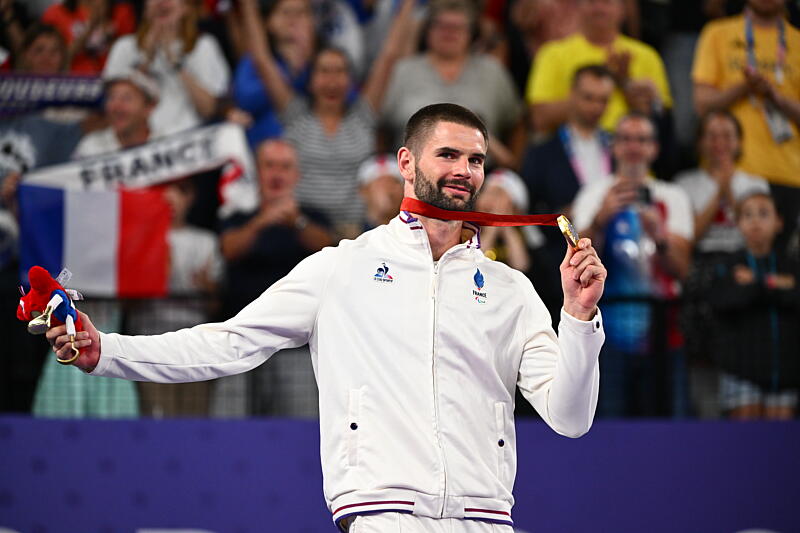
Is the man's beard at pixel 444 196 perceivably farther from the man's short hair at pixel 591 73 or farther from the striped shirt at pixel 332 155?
the man's short hair at pixel 591 73

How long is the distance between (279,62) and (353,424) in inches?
186

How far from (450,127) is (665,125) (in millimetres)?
4188

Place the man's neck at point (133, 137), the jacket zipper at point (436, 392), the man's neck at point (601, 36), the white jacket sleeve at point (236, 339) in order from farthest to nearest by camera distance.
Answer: the man's neck at point (601, 36), the man's neck at point (133, 137), the white jacket sleeve at point (236, 339), the jacket zipper at point (436, 392)

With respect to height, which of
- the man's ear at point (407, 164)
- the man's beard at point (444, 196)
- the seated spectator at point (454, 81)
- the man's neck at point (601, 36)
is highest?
the man's neck at point (601, 36)

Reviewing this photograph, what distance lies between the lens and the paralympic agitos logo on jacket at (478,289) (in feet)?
12.6

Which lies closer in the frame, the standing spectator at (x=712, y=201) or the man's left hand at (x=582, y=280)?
the man's left hand at (x=582, y=280)

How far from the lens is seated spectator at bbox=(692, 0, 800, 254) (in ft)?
24.8

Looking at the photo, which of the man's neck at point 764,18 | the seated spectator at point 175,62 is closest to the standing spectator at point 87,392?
the seated spectator at point 175,62

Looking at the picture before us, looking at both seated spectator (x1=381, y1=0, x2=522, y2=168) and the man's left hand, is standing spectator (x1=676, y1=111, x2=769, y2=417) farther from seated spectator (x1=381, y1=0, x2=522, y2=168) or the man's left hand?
the man's left hand

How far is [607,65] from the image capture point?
7.83 meters

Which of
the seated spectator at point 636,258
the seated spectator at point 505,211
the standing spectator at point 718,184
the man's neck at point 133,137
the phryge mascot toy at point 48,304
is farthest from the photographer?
the man's neck at point 133,137

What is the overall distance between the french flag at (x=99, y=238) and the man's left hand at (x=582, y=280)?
4200mm

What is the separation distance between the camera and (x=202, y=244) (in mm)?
7348

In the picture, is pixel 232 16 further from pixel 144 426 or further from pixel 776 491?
pixel 776 491
